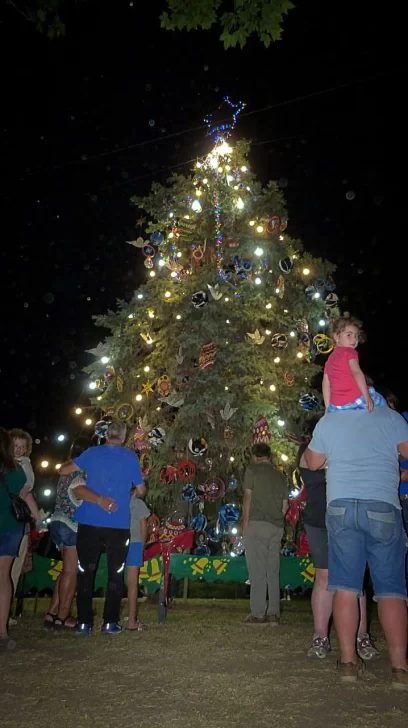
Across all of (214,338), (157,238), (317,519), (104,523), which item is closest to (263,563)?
(317,519)

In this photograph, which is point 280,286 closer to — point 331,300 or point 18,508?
point 331,300

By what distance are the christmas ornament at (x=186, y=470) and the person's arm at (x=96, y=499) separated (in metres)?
5.36

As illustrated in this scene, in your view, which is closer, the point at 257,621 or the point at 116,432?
Answer: the point at 116,432

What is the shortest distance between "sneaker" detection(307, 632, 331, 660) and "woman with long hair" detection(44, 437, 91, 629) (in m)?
2.32

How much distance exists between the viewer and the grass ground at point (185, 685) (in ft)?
9.78

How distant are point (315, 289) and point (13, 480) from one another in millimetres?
8858

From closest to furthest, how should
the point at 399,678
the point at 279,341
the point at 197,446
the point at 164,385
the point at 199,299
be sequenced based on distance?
the point at 399,678 < the point at 197,446 < the point at 199,299 < the point at 164,385 < the point at 279,341

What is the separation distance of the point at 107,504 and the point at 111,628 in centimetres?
106

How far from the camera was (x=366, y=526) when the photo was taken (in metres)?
3.68

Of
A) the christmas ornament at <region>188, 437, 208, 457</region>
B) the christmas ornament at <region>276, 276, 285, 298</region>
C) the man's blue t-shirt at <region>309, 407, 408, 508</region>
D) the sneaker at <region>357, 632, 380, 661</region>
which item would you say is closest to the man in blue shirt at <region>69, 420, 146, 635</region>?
the sneaker at <region>357, 632, 380, 661</region>

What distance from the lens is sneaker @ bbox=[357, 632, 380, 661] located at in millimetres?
4551

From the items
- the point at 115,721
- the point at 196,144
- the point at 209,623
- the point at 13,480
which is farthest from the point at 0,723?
the point at 196,144

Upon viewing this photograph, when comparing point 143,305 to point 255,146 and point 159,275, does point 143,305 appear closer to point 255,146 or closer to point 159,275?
point 159,275

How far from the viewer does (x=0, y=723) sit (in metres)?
2.92
